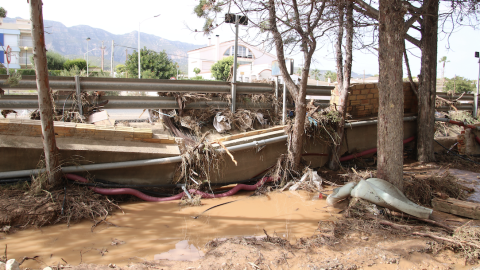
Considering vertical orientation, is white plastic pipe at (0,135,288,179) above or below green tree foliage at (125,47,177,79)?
below

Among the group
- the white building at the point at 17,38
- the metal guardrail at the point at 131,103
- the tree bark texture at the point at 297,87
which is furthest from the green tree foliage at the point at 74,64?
the tree bark texture at the point at 297,87

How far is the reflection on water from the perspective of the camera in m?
3.36

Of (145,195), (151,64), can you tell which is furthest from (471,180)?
(151,64)

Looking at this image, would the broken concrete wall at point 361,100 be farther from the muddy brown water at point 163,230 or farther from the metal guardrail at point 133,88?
the muddy brown water at point 163,230

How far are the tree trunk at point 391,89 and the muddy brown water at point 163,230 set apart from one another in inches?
49.3

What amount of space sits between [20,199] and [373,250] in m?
4.62

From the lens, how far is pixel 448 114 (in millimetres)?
11203

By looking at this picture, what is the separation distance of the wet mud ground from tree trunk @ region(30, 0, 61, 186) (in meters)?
0.90

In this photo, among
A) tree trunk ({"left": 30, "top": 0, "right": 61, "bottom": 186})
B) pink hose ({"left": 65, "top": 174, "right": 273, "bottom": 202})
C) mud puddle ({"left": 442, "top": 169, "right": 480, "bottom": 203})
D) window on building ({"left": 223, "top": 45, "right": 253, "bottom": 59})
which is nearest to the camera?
tree trunk ({"left": 30, "top": 0, "right": 61, "bottom": 186})

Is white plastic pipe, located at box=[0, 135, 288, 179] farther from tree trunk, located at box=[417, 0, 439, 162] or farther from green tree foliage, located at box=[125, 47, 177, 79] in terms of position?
green tree foliage, located at box=[125, 47, 177, 79]

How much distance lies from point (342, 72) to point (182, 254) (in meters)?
5.80

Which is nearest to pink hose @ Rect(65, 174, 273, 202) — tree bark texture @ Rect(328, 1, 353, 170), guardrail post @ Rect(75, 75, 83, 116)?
guardrail post @ Rect(75, 75, 83, 116)

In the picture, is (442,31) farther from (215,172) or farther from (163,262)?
(163,262)

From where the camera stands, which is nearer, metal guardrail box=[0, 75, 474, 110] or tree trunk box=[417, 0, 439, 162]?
metal guardrail box=[0, 75, 474, 110]
